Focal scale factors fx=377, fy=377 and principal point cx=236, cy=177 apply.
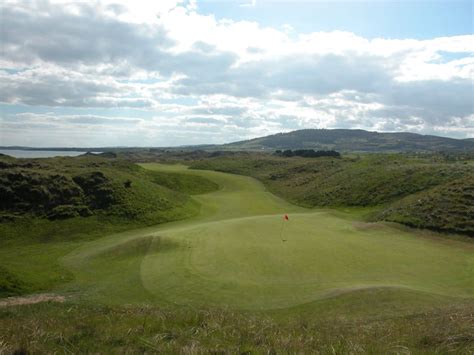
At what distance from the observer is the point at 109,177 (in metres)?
39.7

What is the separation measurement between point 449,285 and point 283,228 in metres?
12.2

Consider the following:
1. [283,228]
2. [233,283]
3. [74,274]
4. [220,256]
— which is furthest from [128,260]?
[283,228]

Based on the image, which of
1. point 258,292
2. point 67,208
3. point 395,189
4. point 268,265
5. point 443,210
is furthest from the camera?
point 395,189

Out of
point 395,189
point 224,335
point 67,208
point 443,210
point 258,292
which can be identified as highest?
point 395,189

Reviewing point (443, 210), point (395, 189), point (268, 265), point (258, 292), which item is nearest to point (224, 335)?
point (258, 292)

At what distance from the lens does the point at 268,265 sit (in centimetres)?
1784

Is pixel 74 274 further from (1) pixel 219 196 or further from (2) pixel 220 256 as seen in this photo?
(1) pixel 219 196

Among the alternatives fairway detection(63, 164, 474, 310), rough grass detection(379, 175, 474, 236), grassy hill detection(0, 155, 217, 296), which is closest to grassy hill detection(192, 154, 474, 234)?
rough grass detection(379, 175, 474, 236)

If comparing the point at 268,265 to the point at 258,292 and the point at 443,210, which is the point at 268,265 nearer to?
the point at 258,292

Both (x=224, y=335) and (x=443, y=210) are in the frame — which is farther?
(x=443, y=210)

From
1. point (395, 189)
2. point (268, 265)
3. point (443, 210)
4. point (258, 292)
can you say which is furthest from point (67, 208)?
point (395, 189)

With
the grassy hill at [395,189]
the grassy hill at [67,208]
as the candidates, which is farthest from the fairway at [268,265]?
the grassy hill at [67,208]

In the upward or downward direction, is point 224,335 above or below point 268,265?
above

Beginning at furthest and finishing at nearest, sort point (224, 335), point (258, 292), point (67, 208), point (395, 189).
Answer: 1. point (395, 189)
2. point (67, 208)
3. point (258, 292)
4. point (224, 335)
